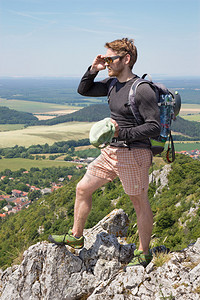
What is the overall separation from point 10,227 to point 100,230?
45046 millimetres

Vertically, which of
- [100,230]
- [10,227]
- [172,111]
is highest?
[172,111]

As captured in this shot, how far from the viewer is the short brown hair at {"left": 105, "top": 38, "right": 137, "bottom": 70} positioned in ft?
14.4

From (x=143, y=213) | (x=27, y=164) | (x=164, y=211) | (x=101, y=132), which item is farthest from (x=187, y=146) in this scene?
(x=101, y=132)

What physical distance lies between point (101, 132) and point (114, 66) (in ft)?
3.39

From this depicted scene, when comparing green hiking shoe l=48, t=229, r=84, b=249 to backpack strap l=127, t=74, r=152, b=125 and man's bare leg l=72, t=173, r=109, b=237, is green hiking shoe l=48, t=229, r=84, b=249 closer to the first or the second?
man's bare leg l=72, t=173, r=109, b=237

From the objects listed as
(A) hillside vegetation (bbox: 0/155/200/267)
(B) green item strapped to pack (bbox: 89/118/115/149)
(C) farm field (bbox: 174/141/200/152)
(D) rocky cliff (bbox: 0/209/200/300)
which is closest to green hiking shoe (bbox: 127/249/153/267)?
(D) rocky cliff (bbox: 0/209/200/300)

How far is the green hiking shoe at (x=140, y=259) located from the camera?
4.93 m

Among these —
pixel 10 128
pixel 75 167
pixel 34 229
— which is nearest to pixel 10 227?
pixel 34 229

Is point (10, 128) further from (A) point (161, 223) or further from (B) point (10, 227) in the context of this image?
(A) point (161, 223)

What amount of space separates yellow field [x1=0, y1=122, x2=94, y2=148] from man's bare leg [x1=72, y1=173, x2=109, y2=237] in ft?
485

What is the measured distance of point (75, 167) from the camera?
4407 inches

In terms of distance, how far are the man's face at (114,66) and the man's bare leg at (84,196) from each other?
162 cm

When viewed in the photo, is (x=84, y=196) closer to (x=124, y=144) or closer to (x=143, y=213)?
(x=143, y=213)

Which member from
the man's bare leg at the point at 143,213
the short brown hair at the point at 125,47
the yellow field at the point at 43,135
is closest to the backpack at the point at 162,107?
the short brown hair at the point at 125,47
